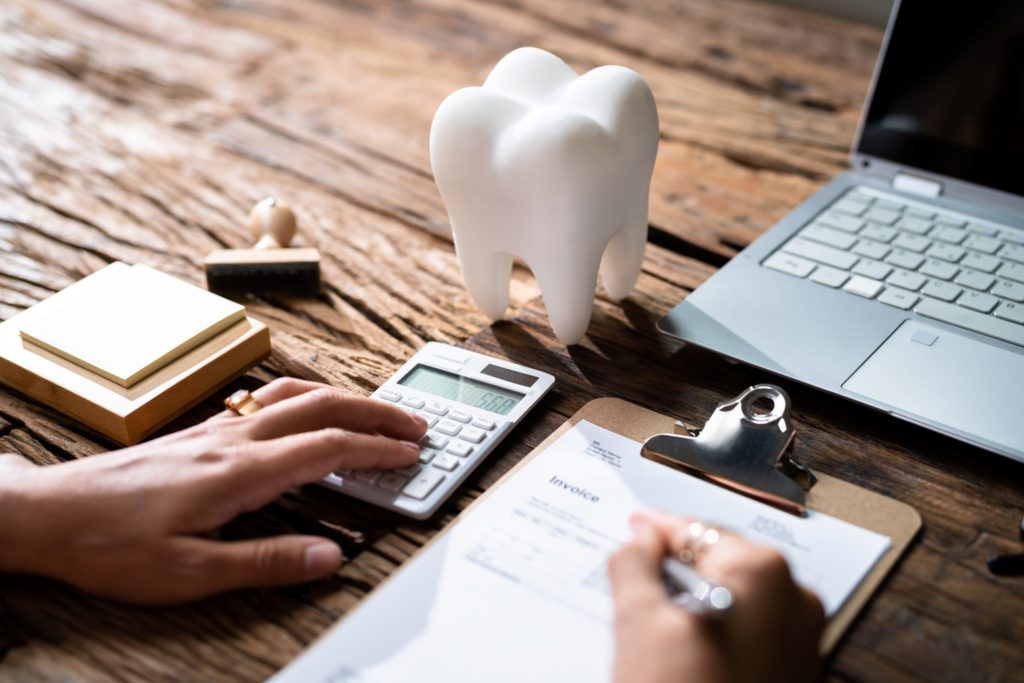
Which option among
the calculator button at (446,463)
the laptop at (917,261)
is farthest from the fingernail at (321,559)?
the laptop at (917,261)

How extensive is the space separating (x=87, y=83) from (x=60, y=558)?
99 cm

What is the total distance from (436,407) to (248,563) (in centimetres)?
20

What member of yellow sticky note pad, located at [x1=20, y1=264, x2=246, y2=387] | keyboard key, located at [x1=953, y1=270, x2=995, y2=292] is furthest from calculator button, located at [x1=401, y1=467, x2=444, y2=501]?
keyboard key, located at [x1=953, y1=270, x2=995, y2=292]

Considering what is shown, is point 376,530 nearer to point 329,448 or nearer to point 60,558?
point 329,448

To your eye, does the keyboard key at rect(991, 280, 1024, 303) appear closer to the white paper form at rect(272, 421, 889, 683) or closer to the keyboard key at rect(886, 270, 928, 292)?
the keyboard key at rect(886, 270, 928, 292)

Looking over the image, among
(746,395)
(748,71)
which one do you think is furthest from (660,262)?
(748,71)

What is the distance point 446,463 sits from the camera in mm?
674

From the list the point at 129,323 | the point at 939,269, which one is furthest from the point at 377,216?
the point at 939,269

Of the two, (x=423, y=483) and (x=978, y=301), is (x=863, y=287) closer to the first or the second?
(x=978, y=301)

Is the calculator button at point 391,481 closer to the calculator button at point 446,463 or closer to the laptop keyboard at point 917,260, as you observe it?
the calculator button at point 446,463

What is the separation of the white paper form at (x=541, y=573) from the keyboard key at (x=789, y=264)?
0.29 meters

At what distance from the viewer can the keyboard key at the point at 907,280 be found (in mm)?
855

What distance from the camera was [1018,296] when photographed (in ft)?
2.74

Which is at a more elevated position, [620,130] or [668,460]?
[620,130]
